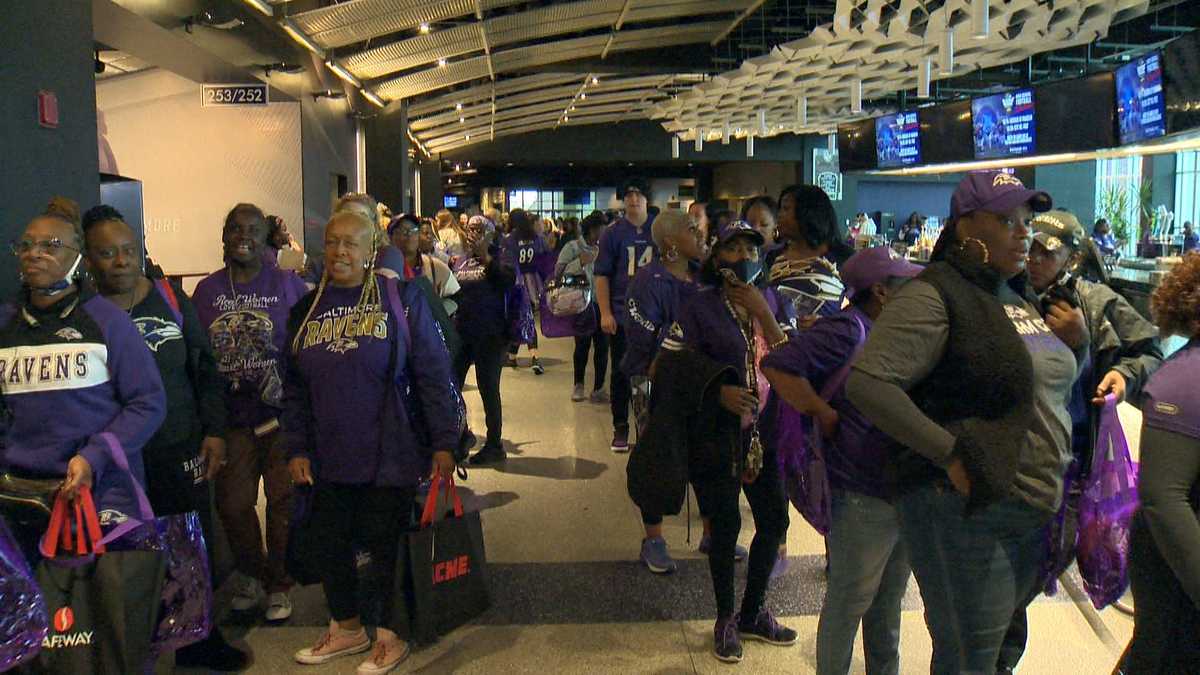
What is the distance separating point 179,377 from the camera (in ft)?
11.6

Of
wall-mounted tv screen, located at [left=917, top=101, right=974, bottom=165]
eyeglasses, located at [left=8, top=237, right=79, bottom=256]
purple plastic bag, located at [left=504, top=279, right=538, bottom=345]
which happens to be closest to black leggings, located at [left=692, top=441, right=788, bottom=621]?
eyeglasses, located at [left=8, top=237, right=79, bottom=256]

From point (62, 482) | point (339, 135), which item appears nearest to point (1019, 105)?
point (339, 135)

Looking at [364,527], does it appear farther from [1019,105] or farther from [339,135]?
[1019,105]

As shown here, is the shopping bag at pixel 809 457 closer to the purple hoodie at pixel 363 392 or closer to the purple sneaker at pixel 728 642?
the purple sneaker at pixel 728 642

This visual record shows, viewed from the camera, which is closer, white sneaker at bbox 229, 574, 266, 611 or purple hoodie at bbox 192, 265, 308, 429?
purple hoodie at bbox 192, 265, 308, 429

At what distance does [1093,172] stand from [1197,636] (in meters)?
21.5

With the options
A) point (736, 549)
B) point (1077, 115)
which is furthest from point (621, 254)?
point (1077, 115)

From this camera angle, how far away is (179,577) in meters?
3.09

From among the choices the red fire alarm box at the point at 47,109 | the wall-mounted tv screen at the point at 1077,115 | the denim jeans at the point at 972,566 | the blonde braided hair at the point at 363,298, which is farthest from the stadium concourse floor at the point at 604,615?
the wall-mounted tv screen at the point at 1077,115

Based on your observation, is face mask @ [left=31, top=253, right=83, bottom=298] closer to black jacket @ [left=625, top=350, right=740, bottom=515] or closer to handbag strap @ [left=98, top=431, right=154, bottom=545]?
handbag strap @ [left=98, top=431, right=154, bottom=545]

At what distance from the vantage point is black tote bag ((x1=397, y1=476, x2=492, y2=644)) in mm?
3580

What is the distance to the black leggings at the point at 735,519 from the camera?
3695mm

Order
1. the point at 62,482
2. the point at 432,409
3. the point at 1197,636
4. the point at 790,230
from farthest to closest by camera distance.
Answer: the point at 790,230 < the point at 432,409 < the point at 62,482 < the point at 1197,636

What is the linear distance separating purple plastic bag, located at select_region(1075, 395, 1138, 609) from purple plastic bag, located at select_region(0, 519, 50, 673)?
9.63 feet
